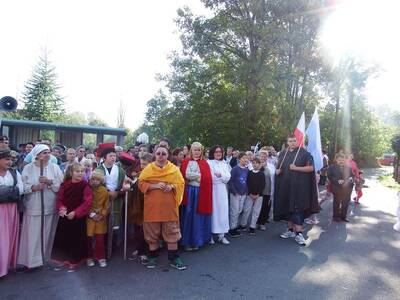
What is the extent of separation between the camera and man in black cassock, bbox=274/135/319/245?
686 centimetres

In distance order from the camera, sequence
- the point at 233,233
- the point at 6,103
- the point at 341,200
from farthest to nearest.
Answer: the point at 341,200 → the point at 233,233 → the point at 6,103

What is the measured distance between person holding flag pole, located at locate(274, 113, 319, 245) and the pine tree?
33.7m

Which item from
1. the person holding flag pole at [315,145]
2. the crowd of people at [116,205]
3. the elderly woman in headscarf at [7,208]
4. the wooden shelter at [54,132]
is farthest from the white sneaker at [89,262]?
the wooden shelter at [54,132]

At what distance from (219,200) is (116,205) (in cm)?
202

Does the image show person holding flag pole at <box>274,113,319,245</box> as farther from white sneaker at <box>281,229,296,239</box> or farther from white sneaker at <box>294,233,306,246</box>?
white sneaker at <box>281,229,296,239</box>

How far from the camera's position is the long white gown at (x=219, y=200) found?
661 cm

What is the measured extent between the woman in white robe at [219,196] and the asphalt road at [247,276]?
30cm

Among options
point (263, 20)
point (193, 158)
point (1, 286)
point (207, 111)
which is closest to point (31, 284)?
point (1, 286)

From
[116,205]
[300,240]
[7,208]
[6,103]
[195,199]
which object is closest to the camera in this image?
[7,208]

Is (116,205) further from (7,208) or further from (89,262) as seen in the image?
(7,208)

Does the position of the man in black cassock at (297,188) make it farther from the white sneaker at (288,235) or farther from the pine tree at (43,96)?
the pine tree at (43,96)

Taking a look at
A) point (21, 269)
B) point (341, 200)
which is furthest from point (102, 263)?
point (341, 200)

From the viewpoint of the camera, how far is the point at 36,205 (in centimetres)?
491

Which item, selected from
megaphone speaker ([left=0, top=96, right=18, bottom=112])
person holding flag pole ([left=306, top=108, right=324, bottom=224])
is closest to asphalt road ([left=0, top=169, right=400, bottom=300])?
person holding flag pole ([left=306, top=108, right=324, bottom=224])
